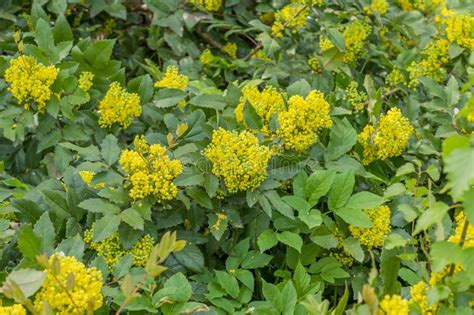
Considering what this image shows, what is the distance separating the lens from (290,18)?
9.77 feet

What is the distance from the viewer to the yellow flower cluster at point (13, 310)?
4.87 feet

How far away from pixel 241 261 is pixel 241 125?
1.58 ft

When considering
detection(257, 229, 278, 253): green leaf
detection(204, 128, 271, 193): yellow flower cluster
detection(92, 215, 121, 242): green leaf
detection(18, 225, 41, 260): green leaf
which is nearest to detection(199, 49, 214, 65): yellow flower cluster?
detection(204, 128, 271, 193): yellow flower cluster

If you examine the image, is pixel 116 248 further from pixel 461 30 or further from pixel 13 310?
pixel 461 30

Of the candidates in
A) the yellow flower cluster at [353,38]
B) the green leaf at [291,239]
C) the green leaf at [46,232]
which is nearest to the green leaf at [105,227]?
the green leaf at [46,232]

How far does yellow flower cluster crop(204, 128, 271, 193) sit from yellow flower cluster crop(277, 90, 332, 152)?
15 centimetres

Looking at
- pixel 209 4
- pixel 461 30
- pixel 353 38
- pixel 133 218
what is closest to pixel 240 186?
pixel 133 218

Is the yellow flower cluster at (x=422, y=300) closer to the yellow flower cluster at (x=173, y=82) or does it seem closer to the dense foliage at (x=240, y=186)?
the dense foliage at (x=240, y=186)

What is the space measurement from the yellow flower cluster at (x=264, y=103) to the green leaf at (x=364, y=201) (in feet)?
1.30

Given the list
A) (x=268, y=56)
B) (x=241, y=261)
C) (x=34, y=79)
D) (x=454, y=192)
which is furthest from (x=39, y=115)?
(x=454, y=192)

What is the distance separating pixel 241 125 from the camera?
2.26 meters

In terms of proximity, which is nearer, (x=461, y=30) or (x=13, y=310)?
(x=13, y=310)

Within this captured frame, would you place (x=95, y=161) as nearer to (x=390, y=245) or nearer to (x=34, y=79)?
(x=34, y=79)

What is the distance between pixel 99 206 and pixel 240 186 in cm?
42
